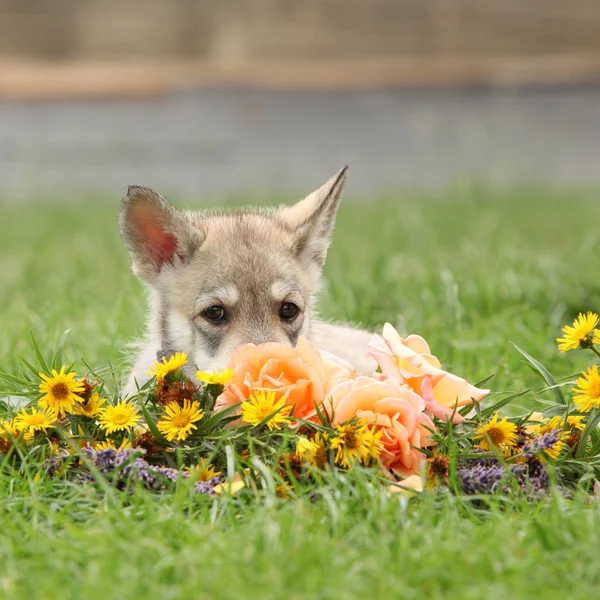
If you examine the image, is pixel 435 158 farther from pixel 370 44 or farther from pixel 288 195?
pixel 288 195

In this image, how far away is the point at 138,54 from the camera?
1084 cm

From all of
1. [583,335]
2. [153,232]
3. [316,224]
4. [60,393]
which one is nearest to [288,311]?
[316,224]

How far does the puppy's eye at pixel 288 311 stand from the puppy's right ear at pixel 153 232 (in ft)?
1.40

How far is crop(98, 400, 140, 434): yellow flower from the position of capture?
9.48 feet

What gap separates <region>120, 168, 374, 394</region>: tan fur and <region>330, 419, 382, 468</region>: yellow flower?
67 centimetres

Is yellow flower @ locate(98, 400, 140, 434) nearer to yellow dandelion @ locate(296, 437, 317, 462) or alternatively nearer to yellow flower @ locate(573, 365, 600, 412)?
yellow dandelion @ locate(296, 437, 317, 462)

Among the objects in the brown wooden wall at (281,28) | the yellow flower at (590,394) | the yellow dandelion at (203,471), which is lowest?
the yellow dandelion at (203,471)

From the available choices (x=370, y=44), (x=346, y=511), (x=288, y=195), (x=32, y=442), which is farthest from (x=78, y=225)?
(x=346, y=511)

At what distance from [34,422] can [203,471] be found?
1.76 ft

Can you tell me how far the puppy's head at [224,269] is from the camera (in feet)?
11.3

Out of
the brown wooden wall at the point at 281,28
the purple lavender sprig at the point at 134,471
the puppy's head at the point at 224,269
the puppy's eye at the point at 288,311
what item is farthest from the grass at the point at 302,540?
the brown wooden wall at the point at 281,28

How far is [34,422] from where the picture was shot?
9.55 feet

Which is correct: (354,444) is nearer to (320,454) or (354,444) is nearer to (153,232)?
(320,454)

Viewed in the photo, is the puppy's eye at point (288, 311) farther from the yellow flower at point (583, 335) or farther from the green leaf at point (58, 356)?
the yellow flower at point (583, 335)
